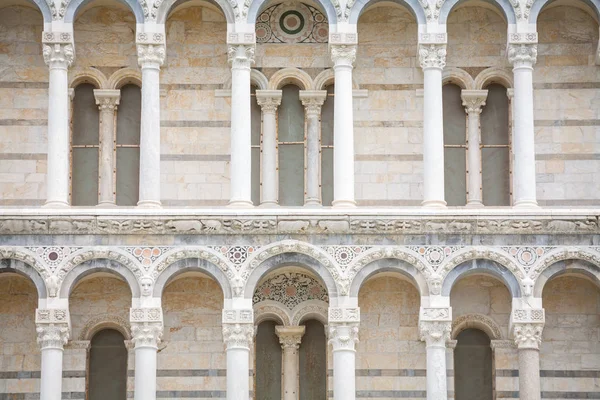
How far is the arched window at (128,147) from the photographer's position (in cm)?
3362

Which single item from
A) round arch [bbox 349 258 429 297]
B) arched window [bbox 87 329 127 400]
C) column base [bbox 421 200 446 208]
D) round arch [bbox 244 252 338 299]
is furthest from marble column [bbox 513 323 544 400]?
arched window [bbox 87 329 127 400]

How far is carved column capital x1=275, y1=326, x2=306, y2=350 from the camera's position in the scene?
1305 inches

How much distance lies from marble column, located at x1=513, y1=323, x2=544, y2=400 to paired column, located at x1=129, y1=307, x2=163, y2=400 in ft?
17.5

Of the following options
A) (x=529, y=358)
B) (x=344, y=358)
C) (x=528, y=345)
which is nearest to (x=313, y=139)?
(x=344, y=358)

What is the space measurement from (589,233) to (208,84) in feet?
21.1

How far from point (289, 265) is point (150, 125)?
3021 millimetres

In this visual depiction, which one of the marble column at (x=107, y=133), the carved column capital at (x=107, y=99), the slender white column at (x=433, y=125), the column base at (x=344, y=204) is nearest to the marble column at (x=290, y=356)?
the column base at (x=344, y=204)

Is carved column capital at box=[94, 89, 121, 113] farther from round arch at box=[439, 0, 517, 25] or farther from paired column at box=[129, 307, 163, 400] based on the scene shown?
round arch at box=[439, 0, 517, 25]

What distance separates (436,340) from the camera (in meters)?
31.9

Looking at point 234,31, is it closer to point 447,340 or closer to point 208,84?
point 208,84

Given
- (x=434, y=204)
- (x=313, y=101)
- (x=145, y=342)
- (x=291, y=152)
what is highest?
(x=313, y=101)

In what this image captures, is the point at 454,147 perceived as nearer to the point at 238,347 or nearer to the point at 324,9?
the point at 324,9

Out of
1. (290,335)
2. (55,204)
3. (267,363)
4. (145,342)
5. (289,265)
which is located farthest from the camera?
(267,363)

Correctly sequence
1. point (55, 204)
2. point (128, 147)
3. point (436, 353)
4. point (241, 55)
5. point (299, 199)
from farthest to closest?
point (128, 147) < point (299, 199) < point (241, 55) < point (55, 204) < point (436, 353)
